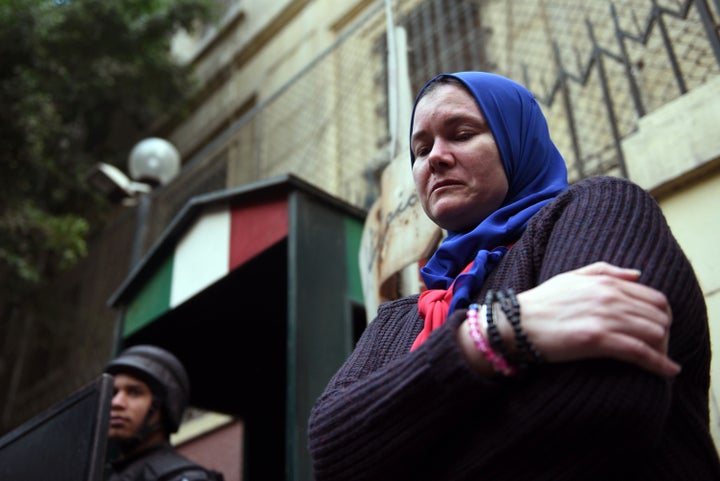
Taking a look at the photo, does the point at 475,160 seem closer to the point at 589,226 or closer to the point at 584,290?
the point at 589,226

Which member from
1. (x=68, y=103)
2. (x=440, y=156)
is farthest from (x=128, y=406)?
(x=68, y=103)

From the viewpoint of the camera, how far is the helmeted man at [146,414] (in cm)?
346

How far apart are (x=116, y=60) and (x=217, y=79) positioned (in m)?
1.50

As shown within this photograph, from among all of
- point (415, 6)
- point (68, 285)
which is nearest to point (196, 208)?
point (415, 6)

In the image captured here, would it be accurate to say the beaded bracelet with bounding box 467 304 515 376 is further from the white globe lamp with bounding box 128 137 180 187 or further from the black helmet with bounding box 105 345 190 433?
the white globe lamp with bounding box 128 137 180 187

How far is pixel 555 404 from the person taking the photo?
1122 mm

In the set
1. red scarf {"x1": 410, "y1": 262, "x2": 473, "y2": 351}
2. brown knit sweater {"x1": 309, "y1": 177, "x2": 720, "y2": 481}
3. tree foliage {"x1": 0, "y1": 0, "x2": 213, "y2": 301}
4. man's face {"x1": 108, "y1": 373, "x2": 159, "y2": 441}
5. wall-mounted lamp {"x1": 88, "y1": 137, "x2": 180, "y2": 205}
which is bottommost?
brown knit sweater {"x1": 309, "y1": 177, "x2": 720, "y2": 481}

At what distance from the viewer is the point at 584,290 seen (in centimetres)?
114

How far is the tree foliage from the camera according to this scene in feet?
25.7

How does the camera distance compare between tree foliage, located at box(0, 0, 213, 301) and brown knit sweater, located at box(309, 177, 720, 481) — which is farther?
tree foliage, located at box(0, 0, 213, 301)

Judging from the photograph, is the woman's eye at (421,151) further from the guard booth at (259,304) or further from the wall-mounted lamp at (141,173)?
the wall-mounted lamp at (141,173)

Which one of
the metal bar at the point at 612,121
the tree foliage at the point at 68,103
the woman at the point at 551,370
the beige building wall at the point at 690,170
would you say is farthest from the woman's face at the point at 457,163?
the tree foliage at the point at 68,103

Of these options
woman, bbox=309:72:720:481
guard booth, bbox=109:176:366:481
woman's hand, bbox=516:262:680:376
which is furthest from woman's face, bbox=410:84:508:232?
guard booth, bbox=109:176:366:481

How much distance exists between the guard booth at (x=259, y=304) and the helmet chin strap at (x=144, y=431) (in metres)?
0.61
